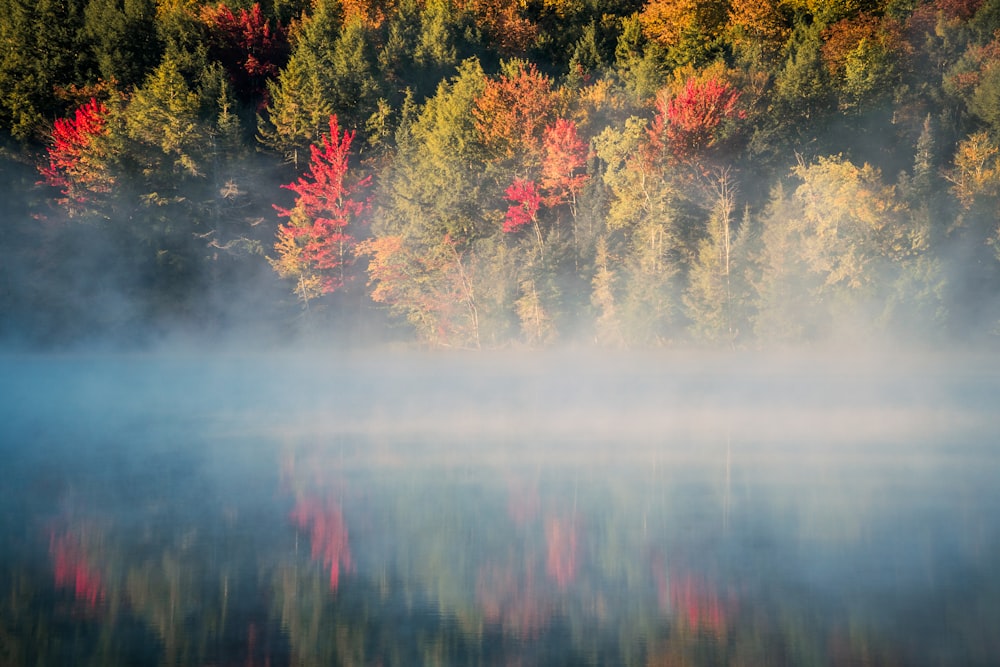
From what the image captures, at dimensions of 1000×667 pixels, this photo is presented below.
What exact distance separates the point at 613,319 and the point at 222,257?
1884cm

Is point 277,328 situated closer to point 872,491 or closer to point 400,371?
point 400,371

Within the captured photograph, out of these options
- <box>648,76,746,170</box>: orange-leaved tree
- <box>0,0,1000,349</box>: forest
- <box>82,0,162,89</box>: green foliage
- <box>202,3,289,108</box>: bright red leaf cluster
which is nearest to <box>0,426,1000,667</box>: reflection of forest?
<box>0,0,1000,349</box>: forest

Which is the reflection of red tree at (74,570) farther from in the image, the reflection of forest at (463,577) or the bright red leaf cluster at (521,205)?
the bright red leaf cluster at (521,205)

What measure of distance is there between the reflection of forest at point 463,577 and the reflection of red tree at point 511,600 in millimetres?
29

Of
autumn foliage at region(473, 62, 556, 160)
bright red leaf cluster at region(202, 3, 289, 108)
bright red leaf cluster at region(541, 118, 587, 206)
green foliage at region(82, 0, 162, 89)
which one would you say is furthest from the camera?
bright red leaf cluster at region(202, 3, 289, 108)

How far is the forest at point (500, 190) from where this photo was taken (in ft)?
170

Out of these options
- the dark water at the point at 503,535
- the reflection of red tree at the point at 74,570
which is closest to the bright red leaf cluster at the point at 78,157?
the dark water at the point at 503,535

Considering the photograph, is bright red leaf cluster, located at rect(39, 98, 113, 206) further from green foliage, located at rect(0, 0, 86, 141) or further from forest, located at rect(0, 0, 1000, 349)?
green foliage, located at rect(0, 0, 86, 141)

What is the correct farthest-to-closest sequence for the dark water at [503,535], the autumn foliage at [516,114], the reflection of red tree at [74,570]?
the autumn foliage at [516,114], the reflection of red tree at [74,570], the dark water at [503,535]

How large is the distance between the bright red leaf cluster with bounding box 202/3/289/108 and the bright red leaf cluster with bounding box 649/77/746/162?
22562 millimetres

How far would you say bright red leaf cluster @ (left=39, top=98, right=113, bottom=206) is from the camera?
179 ft

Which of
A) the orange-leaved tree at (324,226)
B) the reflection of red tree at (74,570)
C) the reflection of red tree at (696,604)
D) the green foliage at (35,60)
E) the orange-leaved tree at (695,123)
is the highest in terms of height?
the green foliage at (35,60)

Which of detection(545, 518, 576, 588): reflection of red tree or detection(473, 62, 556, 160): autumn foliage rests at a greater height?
detection(473, 62, 556, 160): autumn foliage

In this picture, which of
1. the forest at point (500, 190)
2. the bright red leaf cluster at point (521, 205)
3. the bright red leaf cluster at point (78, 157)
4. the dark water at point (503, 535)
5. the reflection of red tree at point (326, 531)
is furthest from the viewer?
the bright red leaf cluster at point (521, 205)
